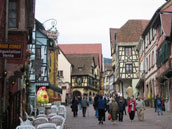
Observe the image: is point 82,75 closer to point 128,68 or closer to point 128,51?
point 128,51

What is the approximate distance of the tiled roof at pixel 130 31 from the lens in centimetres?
5328

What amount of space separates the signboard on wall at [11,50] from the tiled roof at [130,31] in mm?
43299

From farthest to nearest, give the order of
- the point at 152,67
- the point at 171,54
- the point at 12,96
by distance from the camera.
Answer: the point at 152,67
the point at 171,54
the point at 12,96

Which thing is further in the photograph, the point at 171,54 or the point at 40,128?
the point at 171,54

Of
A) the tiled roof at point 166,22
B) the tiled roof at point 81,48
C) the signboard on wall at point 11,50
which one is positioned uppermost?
the tiled roof at point 81,48

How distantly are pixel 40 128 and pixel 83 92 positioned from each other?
58483 millimetres

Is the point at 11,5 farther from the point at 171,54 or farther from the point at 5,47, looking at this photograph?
the point at 171,54

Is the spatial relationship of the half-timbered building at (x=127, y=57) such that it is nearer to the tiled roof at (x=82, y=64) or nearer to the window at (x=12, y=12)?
the tiled roof at (x=82, y=64)

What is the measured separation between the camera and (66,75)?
64188 millimetres

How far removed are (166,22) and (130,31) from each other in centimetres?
2456

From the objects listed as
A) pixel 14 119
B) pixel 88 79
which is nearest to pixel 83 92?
pixel 88 79

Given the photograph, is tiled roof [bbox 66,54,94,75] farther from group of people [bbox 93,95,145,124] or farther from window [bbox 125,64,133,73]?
group of people [bbox 93,95,145,124]

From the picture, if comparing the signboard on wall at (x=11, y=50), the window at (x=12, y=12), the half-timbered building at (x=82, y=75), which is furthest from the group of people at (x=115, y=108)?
the half-timbered building at (x=82, y=75)

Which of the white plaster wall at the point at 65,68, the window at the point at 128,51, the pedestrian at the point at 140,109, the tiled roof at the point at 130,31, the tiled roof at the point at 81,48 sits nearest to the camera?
the pedestrian at the point at 140,109
